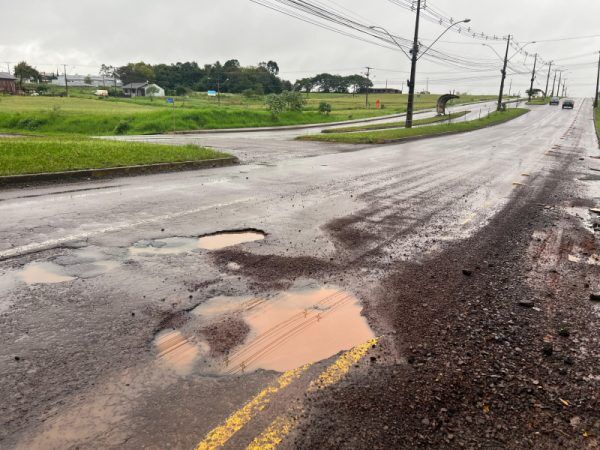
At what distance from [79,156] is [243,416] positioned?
11.5 meters

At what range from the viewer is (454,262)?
5.66m

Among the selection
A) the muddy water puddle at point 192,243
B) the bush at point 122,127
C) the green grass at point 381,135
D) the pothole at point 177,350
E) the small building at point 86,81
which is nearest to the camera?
the pothole at point 177,350

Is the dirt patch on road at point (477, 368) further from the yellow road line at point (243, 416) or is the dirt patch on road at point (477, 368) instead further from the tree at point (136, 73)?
the tree at point (136, 73)

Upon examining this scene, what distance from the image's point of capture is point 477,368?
330 cm

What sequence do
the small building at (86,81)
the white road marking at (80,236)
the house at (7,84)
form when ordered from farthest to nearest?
1. the small building at (86,81)
2. the house at (7,84)
3. the white road marking at (80,236)

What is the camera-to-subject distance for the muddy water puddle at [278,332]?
3338 millimetres

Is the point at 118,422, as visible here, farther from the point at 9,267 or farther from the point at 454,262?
the point at 454,262

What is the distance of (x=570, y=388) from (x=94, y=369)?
132 inches

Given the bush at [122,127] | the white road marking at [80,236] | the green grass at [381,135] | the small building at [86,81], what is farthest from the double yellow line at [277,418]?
the small building at [86,81]

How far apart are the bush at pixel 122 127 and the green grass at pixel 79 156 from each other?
66.7ft

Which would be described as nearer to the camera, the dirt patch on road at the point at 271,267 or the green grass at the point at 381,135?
the dirt patch on road at the point at 271,267

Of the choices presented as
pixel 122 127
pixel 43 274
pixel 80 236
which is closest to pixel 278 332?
pixel 43 274

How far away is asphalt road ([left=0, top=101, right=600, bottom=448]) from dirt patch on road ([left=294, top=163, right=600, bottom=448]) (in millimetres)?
196

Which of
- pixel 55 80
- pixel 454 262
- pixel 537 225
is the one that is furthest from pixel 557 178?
pixel 55 80
